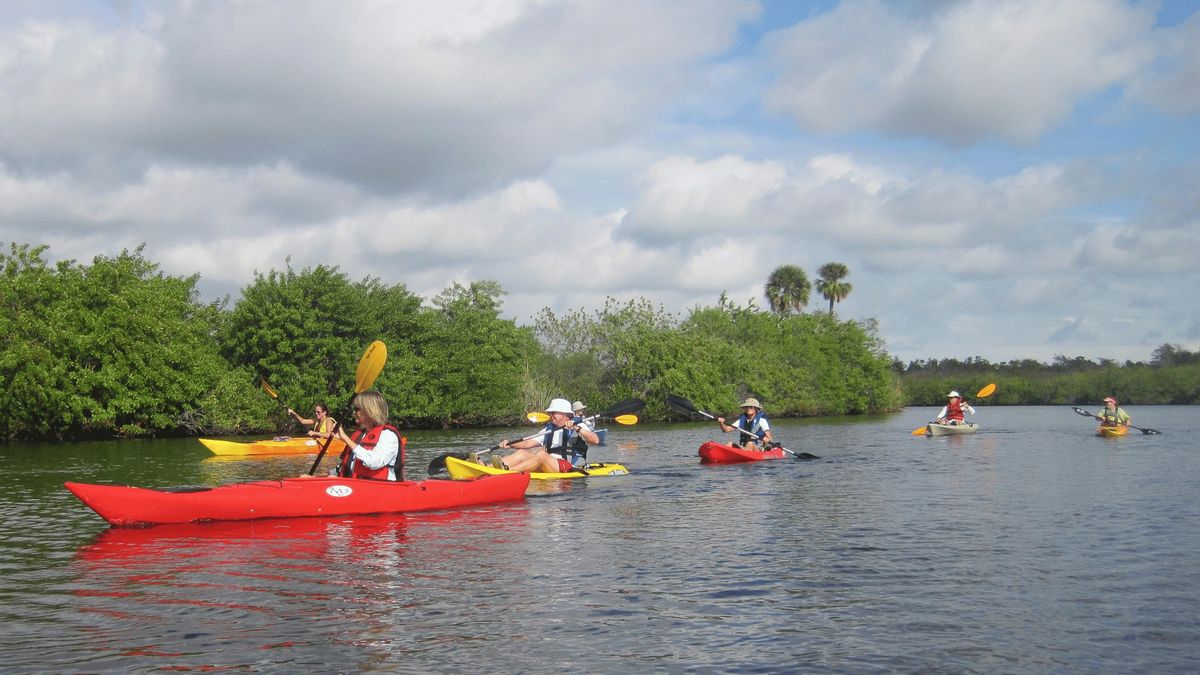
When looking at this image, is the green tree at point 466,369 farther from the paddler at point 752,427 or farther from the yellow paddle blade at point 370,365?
the yellow paddle blade at point 370,365

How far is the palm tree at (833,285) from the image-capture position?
68750 mm

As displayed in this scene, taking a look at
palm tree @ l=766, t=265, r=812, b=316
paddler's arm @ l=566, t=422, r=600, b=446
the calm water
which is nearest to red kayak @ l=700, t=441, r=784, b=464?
paddler's arm @ l=566, t=422, r=600, b=446

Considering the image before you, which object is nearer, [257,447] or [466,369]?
[257,447]

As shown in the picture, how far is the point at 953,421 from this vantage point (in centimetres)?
2872

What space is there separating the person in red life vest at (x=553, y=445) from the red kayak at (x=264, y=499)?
2652 mm

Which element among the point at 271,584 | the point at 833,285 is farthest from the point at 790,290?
the point at 271,584

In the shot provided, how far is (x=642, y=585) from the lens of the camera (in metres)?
7.45

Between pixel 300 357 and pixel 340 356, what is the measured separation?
5.31 feet

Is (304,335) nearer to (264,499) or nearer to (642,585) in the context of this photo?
(264,499)

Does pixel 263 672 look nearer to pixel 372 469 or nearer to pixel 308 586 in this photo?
pixel 308 586

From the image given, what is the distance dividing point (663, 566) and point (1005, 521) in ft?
15.2

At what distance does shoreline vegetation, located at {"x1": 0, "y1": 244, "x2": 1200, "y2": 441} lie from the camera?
32.4 m

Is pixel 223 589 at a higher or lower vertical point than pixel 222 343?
lower

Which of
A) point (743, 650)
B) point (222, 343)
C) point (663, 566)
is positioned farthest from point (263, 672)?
point (222, 343)
